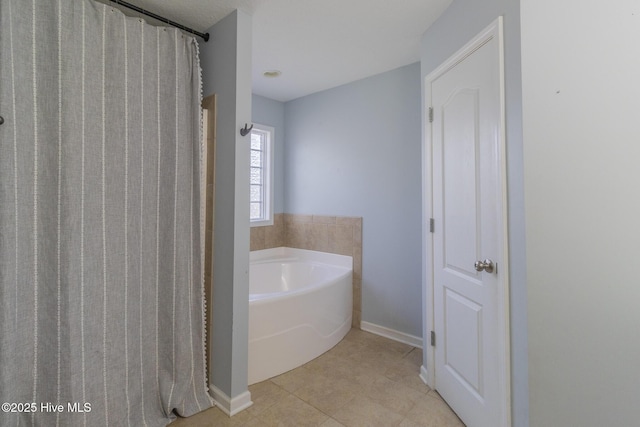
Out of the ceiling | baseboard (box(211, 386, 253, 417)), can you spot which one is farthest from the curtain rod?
baseboard (box(211, 386, 253, 417))

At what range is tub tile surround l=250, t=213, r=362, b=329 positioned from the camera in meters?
2.88

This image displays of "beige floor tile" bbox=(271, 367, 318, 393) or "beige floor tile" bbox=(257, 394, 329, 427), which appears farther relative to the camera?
"beige floor tile" bbox=(271, 367, 318, 393)

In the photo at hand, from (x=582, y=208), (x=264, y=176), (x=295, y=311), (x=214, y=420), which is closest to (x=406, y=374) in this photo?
(x=295, y=311)

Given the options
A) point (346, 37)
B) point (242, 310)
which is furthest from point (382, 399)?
point (346, 37)

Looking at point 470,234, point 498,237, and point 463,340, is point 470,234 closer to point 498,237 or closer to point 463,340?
point 498,237

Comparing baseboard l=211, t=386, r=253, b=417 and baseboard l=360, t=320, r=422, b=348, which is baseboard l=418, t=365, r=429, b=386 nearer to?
baseboard l=360, t=320, r=422, b=348

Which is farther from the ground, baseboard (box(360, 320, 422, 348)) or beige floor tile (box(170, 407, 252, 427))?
baseboard (box(360, 320, 422, 348))

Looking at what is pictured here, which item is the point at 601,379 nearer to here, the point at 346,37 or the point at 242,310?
the point at 242,310

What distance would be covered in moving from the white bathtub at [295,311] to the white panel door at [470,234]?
893 millimetres

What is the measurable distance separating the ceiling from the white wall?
2.73 ft

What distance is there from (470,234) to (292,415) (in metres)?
1.43

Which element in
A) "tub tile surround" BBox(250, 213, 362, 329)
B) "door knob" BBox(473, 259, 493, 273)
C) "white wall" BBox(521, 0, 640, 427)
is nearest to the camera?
"white wall" BBox(521, 0, 640, 427)

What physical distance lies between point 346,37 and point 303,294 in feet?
6.26

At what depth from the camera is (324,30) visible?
197cm
